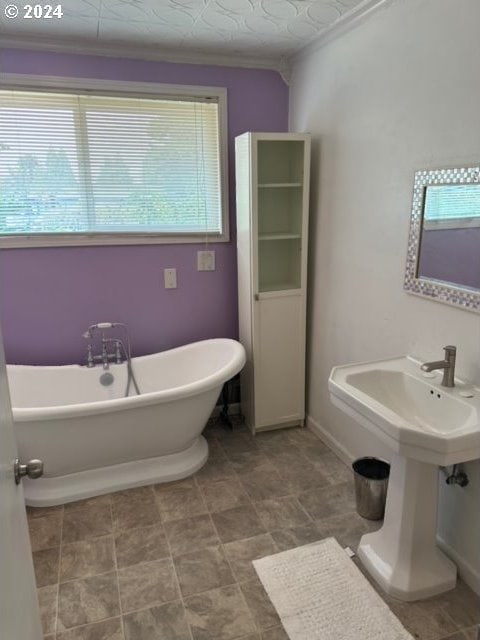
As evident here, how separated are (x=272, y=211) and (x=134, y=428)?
1.67 metres

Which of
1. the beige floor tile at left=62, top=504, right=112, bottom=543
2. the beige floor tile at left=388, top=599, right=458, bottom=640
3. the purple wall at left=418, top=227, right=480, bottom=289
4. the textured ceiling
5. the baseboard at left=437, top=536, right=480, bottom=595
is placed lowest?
the beige floor tile at left=388, top=599, right=458, bottom=640

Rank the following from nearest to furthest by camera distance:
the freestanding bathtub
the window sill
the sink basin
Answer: the sink basin
the freestanding bathtub
the window sill

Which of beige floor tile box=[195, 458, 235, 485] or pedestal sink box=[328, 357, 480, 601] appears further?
beige floor tile box=[195, 458, 235, 485]

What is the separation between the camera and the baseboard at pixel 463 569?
1.85 meters

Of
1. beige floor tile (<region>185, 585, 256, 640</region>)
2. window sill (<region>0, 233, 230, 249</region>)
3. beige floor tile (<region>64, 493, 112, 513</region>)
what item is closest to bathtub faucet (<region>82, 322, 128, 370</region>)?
window sill (<region>0, 233, 230, 249</region>)

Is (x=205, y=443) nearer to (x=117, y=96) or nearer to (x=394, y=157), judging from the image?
(x=394, y=157)

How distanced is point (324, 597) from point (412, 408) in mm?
851

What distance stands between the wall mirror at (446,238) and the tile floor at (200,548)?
1.20 metres

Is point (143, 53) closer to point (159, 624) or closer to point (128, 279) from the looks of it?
point (128, 279)

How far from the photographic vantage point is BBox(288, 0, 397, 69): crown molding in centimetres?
213

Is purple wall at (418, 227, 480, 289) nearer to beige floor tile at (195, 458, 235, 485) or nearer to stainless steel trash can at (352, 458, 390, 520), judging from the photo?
stainless steel trash can at (352, 458, 390, 520)

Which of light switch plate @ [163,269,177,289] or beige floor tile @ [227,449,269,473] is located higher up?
light switch plate @ [163,269,177,289]

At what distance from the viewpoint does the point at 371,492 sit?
224 centimetres

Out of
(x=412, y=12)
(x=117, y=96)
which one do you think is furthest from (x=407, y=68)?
(x=117, y=96)
